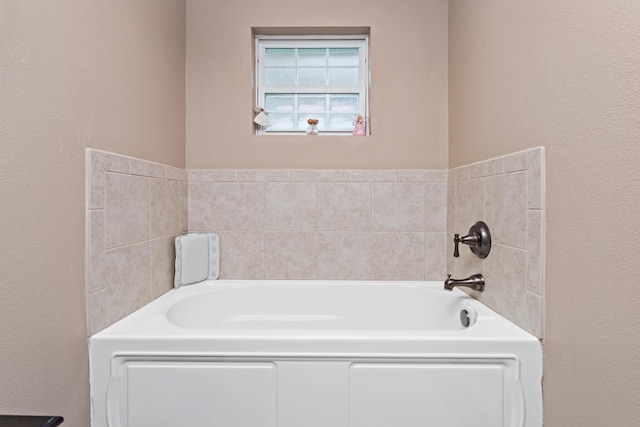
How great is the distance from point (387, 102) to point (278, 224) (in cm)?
98

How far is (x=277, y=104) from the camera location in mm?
2299

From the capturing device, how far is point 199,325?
1869 millimetres

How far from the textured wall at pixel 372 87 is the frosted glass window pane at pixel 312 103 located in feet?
0.93

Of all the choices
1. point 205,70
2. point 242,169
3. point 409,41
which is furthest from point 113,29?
point 409,41

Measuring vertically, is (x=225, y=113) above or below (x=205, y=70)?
below

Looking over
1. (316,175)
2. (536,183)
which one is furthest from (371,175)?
(536,183)

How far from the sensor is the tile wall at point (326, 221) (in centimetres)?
210

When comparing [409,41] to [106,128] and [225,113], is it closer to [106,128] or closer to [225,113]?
[225,113]

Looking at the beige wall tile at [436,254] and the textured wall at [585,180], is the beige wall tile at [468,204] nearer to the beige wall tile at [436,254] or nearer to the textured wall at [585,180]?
the beige wall tile at [436,254]

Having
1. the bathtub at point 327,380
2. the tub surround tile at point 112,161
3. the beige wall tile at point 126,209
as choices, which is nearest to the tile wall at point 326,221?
the beige wall tile at point 126,209

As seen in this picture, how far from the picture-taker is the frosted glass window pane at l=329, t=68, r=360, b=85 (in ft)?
7.52

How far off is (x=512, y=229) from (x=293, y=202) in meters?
1.18

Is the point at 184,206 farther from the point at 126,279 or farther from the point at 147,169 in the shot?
the point at 126,279

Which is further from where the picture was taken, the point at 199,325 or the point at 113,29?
the point at 199,325
